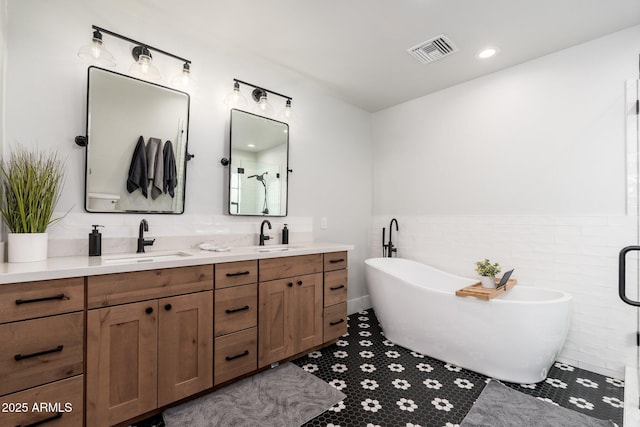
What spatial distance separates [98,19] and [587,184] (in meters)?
3.77

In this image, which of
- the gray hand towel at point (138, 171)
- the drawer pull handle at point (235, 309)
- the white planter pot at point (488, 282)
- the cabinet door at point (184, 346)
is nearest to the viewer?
the cabinet door at point (184, 346)

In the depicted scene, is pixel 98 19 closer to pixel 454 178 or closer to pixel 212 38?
pixel 212 38

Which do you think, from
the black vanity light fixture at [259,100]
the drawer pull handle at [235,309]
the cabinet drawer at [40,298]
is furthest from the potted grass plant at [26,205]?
the black vanity light fixture at [259,100]

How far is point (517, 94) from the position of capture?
109 inches

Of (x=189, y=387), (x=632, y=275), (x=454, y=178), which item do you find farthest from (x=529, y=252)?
(x=189, y=387)

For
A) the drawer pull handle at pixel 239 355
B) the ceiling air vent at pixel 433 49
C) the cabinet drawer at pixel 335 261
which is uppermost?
the ceiling air vent at pixel 433 49

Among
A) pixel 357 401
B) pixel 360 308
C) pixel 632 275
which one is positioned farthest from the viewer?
pixel 360 308

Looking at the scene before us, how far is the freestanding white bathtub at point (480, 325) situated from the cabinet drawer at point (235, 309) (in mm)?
1255

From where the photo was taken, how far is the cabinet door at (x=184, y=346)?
5.50 feet

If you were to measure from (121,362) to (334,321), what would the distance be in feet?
5.28

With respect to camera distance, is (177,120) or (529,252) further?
(529,252)

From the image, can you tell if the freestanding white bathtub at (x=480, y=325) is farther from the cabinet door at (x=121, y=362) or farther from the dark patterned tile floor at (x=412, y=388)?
the cabinet door at (x=121, y=362)

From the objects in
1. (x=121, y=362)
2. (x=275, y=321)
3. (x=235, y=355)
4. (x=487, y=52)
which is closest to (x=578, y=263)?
(x=487, y=52)

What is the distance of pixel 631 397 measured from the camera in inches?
73.4
